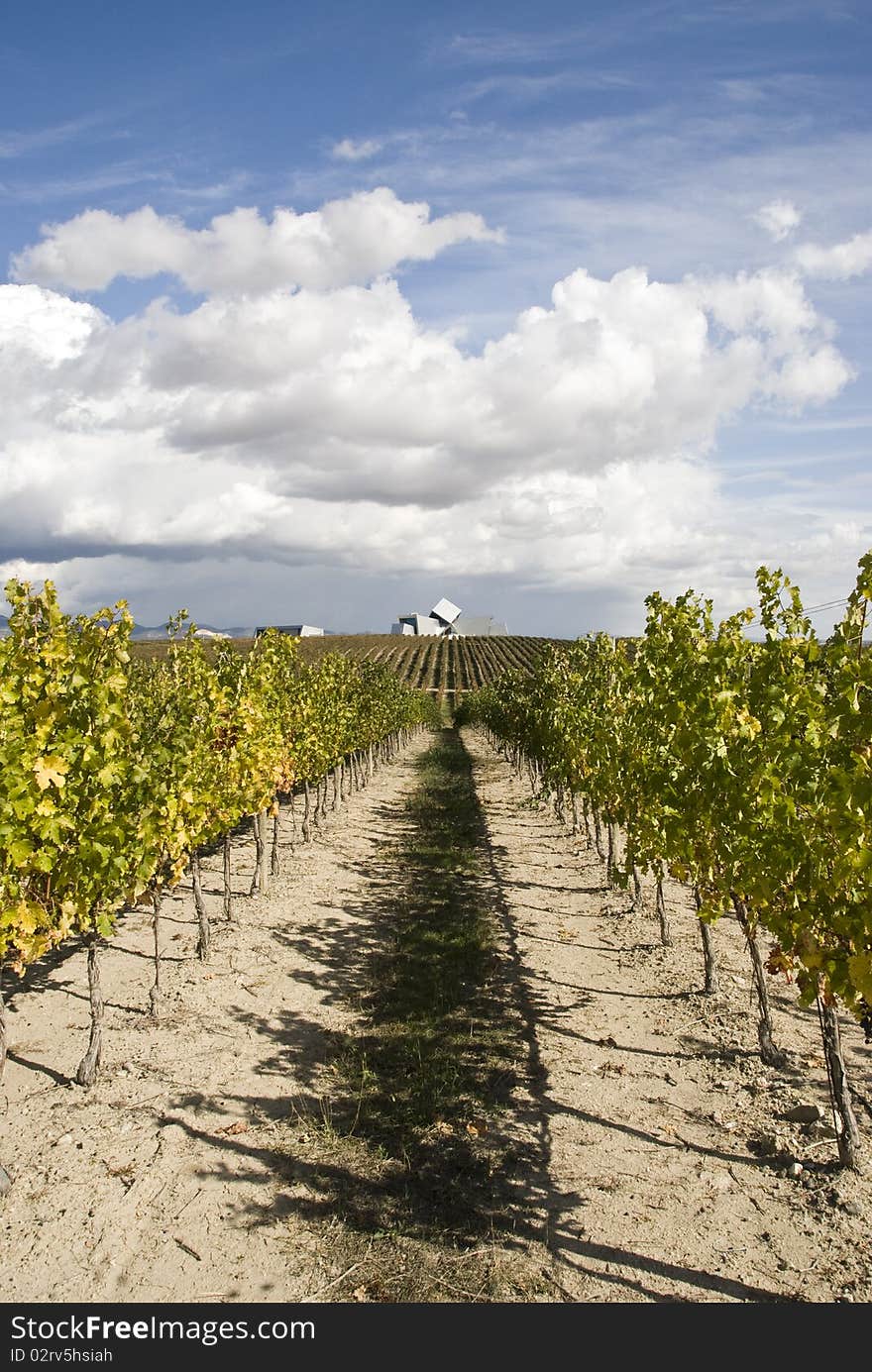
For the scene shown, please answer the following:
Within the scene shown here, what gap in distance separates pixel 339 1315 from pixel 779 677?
606 centimetres

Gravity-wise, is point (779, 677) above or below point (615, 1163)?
above

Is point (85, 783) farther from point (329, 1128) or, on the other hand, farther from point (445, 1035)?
point (445, 1035)

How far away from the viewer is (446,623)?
170 meters

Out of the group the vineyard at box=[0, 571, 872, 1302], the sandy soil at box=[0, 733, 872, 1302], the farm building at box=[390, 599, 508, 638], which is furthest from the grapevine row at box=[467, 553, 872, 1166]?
the farm building at box=[390, 599, 508, 638]

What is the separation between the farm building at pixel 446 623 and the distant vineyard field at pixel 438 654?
62.0 ft

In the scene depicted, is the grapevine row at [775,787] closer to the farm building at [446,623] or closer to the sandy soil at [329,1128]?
the sandy soil at [329,1128]

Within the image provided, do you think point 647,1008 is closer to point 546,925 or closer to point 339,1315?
point 546,925

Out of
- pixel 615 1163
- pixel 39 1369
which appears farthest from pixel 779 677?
pixel 39 1369

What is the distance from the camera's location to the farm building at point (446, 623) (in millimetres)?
166125

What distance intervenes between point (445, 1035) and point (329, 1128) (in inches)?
88.7

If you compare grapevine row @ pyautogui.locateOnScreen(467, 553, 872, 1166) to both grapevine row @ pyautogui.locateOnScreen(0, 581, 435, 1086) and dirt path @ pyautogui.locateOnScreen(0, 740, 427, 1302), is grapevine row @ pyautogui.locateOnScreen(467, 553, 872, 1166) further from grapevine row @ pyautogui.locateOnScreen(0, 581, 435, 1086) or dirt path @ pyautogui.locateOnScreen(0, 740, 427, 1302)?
grapevine row @ pyautogui.locateOnScreen(0, 581, 435, 1086)

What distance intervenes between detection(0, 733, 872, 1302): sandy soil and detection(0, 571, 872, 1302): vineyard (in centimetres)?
3

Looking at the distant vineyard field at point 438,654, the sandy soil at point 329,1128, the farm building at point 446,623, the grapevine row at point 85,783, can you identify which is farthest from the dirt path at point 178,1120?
the farm building at point 446,623

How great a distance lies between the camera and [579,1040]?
9.07m
